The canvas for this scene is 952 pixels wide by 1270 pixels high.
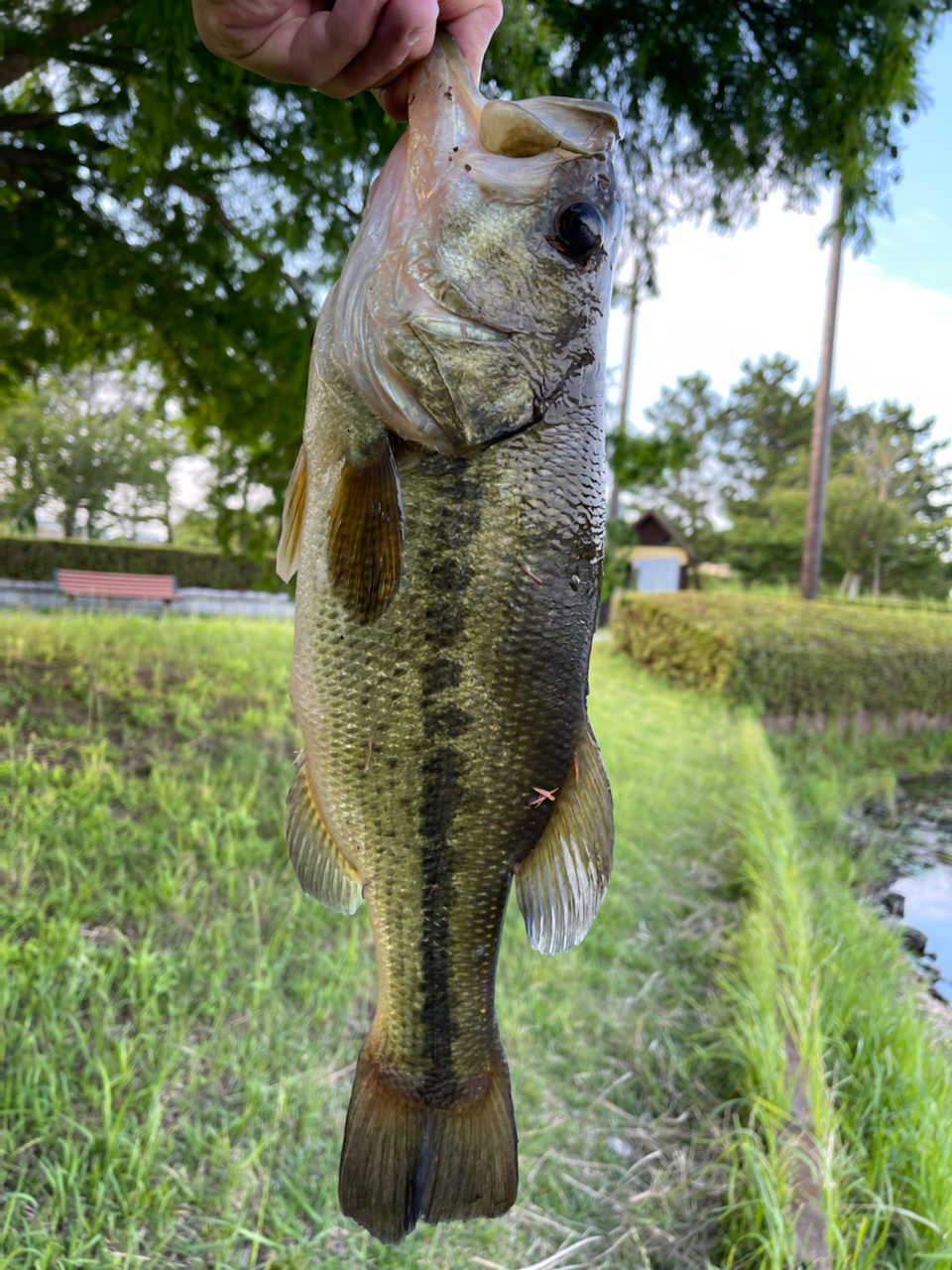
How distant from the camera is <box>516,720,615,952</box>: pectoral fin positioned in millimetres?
1099

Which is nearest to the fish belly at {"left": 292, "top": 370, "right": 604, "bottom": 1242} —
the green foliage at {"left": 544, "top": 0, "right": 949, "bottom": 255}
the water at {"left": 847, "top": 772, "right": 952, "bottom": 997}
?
the green foliage at {"left": 544, "top": 0, "right": 949, "bottom": 255}

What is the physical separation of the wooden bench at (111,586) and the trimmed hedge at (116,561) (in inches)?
43.9

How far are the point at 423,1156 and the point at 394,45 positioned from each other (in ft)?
4.38

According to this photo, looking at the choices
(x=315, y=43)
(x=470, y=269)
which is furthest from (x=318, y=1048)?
(x=315, y=43)

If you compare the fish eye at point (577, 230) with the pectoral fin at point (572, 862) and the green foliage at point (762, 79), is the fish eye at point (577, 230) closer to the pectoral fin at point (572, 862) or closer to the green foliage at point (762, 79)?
the pectoral fin at point (572, 862)

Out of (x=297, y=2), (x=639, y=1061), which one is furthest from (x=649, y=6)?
(x=639, y=1061)

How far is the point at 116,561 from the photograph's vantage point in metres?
13.9

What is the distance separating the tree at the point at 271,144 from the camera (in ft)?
9.14

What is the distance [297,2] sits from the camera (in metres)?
0.95

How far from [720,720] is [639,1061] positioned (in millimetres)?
6697

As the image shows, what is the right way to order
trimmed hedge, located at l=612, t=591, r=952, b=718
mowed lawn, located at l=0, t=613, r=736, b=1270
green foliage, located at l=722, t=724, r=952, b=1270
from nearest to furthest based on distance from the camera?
1. mowed lawn, located at l=0, t=613, r=736, b=1270
2. green foliage, located at l=722, t=724, r=952, b=1270
3. trimmed hedge, located at l=612, t=591, r=952, b=718

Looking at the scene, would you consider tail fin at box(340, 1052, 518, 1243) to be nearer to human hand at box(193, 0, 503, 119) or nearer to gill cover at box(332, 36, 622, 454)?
gill cover at box(332, 36, 622, 454)

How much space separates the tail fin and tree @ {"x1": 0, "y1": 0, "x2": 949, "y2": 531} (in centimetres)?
240

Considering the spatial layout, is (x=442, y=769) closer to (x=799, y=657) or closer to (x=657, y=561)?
(x=799, y=657)
